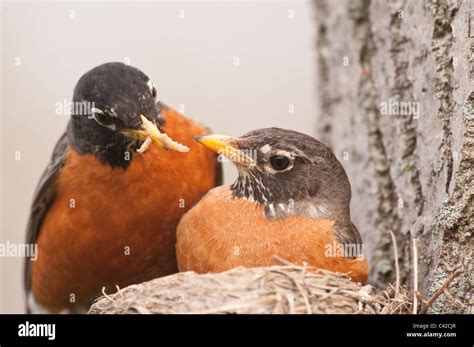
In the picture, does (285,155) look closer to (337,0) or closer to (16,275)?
(337,0)

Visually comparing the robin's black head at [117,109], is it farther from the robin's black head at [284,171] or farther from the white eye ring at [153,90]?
the robin's black head at [284,171]

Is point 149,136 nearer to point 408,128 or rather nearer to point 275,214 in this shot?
point 275,214

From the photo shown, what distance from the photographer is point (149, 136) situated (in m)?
5.81

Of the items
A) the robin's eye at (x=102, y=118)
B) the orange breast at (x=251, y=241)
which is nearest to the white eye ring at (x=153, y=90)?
the robin's eye at (x=102, y=118)

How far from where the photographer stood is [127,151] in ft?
20.4

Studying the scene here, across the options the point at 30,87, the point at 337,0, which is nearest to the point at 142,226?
the point at 30,87

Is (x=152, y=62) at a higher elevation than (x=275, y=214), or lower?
higher

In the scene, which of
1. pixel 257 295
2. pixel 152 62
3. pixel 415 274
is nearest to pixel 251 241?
pixel 257 295

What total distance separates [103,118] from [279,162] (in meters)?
1.39

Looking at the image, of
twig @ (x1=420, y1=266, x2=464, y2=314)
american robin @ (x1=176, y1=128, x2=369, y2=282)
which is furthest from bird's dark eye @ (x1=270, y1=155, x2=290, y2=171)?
twig @ (x1=420, y1=266, x2=464, y2=314)

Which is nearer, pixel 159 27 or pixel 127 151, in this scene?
pixel 127 151

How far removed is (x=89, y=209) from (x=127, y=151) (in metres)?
0.66

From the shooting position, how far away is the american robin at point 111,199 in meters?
6.29
